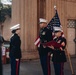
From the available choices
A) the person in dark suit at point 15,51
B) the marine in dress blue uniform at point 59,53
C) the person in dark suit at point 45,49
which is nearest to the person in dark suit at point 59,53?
the marine in dress blue uniform at point 59,53

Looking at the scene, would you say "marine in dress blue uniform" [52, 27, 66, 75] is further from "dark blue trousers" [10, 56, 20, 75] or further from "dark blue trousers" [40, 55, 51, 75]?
"dark blue trousers" [10, 56, 20, 75]

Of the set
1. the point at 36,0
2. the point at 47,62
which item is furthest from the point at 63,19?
the point at 47,62

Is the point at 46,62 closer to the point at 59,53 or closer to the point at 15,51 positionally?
the point at 59,53

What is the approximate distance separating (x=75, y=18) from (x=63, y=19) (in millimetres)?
1183

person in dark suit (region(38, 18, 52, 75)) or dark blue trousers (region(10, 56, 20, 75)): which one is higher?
person in dark suit (region(38, 18, 52, 75))

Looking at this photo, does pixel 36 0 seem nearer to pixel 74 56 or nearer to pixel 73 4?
pixel 73 4

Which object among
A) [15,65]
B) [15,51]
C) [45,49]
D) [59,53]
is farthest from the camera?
[45,49]

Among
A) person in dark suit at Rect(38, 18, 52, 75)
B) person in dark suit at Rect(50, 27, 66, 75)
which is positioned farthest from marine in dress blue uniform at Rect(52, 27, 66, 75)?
person in dark suit at Rect(38, 18, 52, 75)

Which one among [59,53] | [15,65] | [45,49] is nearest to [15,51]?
[15,65]

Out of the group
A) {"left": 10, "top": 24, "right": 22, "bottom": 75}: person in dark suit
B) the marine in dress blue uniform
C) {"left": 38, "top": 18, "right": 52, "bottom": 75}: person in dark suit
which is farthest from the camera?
{"left": 38, "top": 18, "right": 52, "bottom": 75}: person in dark suit

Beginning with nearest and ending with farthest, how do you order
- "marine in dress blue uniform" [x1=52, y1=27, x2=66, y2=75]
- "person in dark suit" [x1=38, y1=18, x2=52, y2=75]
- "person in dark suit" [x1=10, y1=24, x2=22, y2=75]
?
"marine in dress blue uniform" [x1=52, y1=27, x2=66, y2=75], "person in dark suit" [x1=10, y1=24, x2=22, y2=75], "person in dark suit" [x1=38, y1=18, x2=52, y2=75]

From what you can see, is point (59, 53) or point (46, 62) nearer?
point (59, 53)

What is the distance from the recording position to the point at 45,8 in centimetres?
1642

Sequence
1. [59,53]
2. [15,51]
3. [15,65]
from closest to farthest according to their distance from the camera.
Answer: [59,53] < [15,51] < [15,65]
